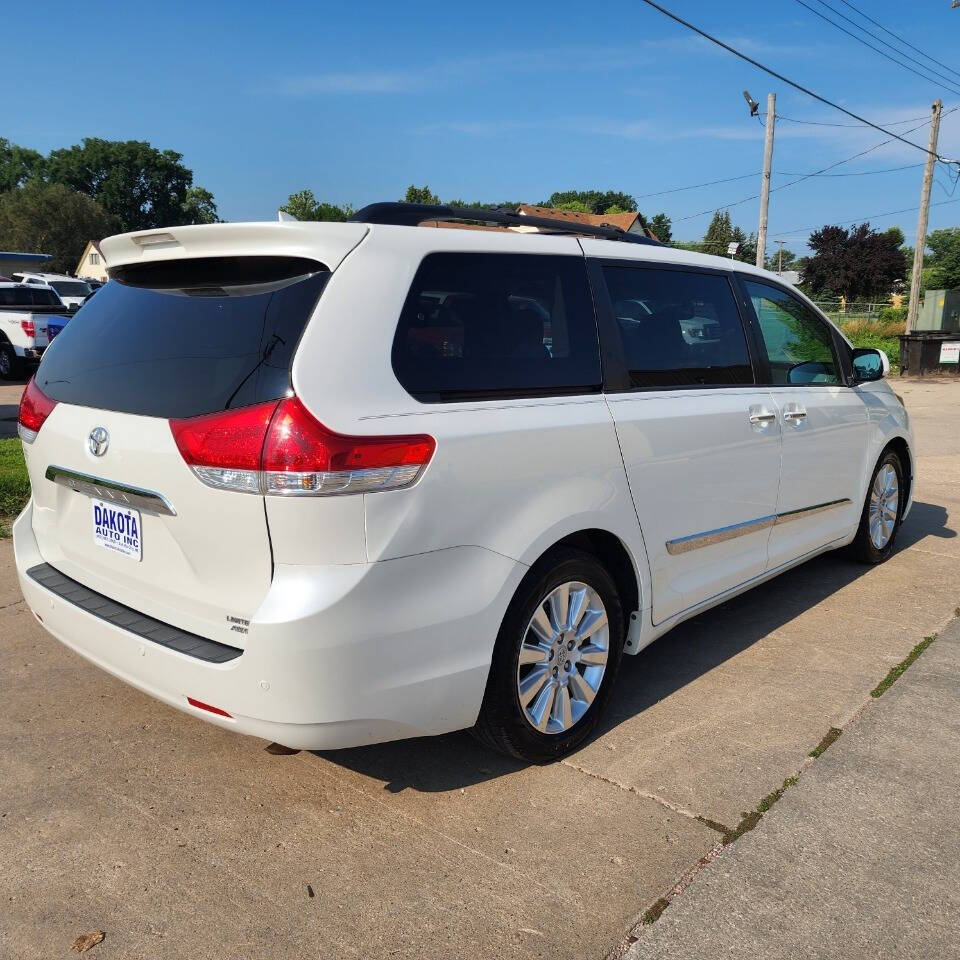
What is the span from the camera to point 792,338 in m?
4.63

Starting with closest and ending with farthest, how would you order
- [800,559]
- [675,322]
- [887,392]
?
[675,322] → [800,559] → [887,392]

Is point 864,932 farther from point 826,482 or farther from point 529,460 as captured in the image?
point 826,482

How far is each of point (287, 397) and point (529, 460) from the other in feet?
2.67

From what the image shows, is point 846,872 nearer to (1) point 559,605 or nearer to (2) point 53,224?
(1) point 559,605

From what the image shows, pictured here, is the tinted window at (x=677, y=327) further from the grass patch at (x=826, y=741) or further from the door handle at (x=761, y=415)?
the grass patch at (x=826, y=741)

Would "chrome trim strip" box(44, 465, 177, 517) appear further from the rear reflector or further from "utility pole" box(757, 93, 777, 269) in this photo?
"utility pole" box(757, 93, 777, 269)

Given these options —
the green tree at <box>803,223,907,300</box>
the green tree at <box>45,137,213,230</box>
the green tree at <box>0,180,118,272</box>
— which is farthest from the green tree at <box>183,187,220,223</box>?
the green tree at <box>803,223,907,300</box>

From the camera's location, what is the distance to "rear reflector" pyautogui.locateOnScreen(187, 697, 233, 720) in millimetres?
2494

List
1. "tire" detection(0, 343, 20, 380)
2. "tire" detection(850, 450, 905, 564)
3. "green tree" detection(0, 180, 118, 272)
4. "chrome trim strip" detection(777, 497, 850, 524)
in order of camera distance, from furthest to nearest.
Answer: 1. "green tree" detection(0, 180, 118, 272)
2. "tire" detection(0, 343, 20, 380)
3. "tire" detection(850, 450, 905, 564)
4. "chrome trim strip" detection(777, 497, 850, 524)

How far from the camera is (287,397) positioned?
91.4 inches

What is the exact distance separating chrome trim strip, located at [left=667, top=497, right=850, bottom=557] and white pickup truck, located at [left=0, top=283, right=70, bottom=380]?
1405 centimetres

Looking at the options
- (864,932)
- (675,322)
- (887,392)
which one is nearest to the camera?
(864,932)

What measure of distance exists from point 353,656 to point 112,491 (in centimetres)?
96

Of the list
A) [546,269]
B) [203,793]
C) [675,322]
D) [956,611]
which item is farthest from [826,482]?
[203,793]
